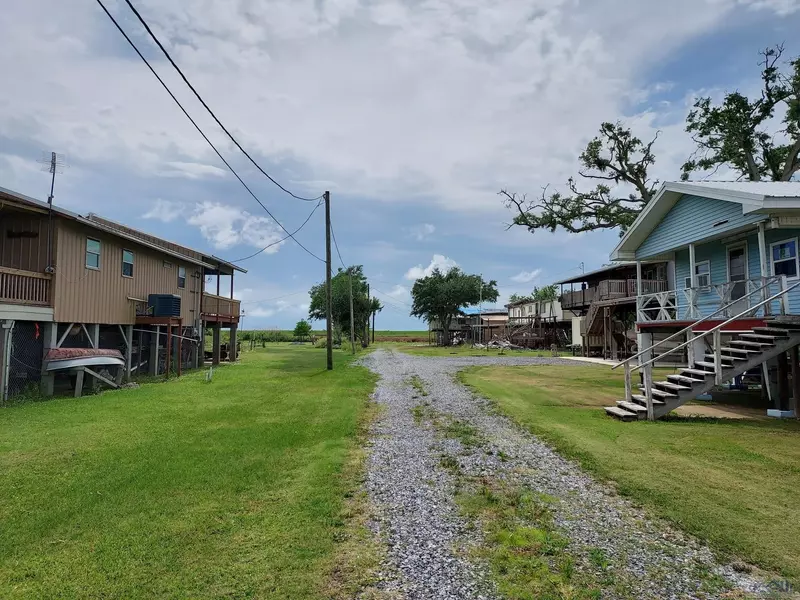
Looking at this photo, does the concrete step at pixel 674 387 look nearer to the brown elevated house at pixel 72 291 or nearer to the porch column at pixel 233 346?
the brown elevated house at pixel 72 291

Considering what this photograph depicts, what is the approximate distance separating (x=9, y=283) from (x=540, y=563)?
46.3 ft

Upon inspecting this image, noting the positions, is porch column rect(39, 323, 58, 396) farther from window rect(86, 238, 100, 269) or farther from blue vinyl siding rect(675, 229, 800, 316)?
blue vinyl siding rect(675, 229, 800, 316)

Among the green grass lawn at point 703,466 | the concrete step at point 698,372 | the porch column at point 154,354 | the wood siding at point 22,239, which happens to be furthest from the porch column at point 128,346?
the concrete step at point 698,372

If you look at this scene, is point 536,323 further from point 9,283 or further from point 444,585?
point 444,585

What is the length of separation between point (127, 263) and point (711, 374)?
1821 cm

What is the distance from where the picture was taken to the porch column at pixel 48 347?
1298 centimetres

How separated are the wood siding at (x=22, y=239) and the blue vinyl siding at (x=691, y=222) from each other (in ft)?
62.5

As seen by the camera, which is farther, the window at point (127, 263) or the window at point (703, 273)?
the window at point (127, 263)

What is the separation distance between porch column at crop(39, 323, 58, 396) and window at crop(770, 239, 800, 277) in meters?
19.0

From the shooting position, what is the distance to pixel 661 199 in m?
16.3

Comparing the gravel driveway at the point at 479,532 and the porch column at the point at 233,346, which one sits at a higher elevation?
the porch column at the point at 233,346

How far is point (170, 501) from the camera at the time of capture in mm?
5297

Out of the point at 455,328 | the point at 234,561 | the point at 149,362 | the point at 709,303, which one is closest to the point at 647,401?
the point at 709,303

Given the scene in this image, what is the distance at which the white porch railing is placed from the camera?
38.8 feet
